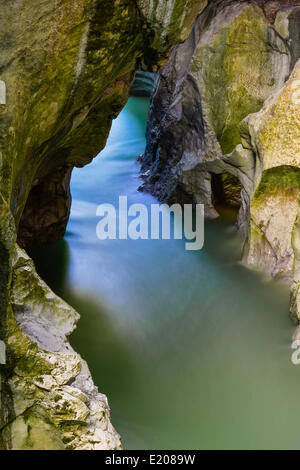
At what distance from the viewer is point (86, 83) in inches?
176

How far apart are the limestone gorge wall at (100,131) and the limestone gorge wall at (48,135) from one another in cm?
1

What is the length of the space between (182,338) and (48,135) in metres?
3.16

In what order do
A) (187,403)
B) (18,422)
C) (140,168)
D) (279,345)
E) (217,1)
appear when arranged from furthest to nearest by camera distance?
1. (140,168)
2. (217,1)
3. (279,345)
4. (187,403)
5. (18,422)

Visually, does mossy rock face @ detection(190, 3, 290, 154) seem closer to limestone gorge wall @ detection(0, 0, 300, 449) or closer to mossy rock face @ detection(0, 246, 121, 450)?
limestone gorge wall @ detection(0, 0, 300, 449)

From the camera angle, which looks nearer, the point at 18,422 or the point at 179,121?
the point at 18,422

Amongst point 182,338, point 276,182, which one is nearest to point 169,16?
point 276,182

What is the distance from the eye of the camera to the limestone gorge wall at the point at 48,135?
313cm

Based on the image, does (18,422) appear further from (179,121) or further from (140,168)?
(140,168)

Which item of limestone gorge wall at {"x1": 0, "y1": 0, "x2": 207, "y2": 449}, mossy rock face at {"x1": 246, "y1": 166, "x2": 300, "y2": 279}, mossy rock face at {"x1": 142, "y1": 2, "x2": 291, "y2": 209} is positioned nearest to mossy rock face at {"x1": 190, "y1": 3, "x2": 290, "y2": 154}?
mossy rock face at {"x1": 142, "y1": 2, "x2": 291, "y2": 209}

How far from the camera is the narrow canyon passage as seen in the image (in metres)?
4.71

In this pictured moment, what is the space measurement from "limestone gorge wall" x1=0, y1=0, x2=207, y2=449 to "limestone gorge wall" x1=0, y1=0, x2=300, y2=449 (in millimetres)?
12

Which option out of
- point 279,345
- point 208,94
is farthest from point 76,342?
point 208,94
